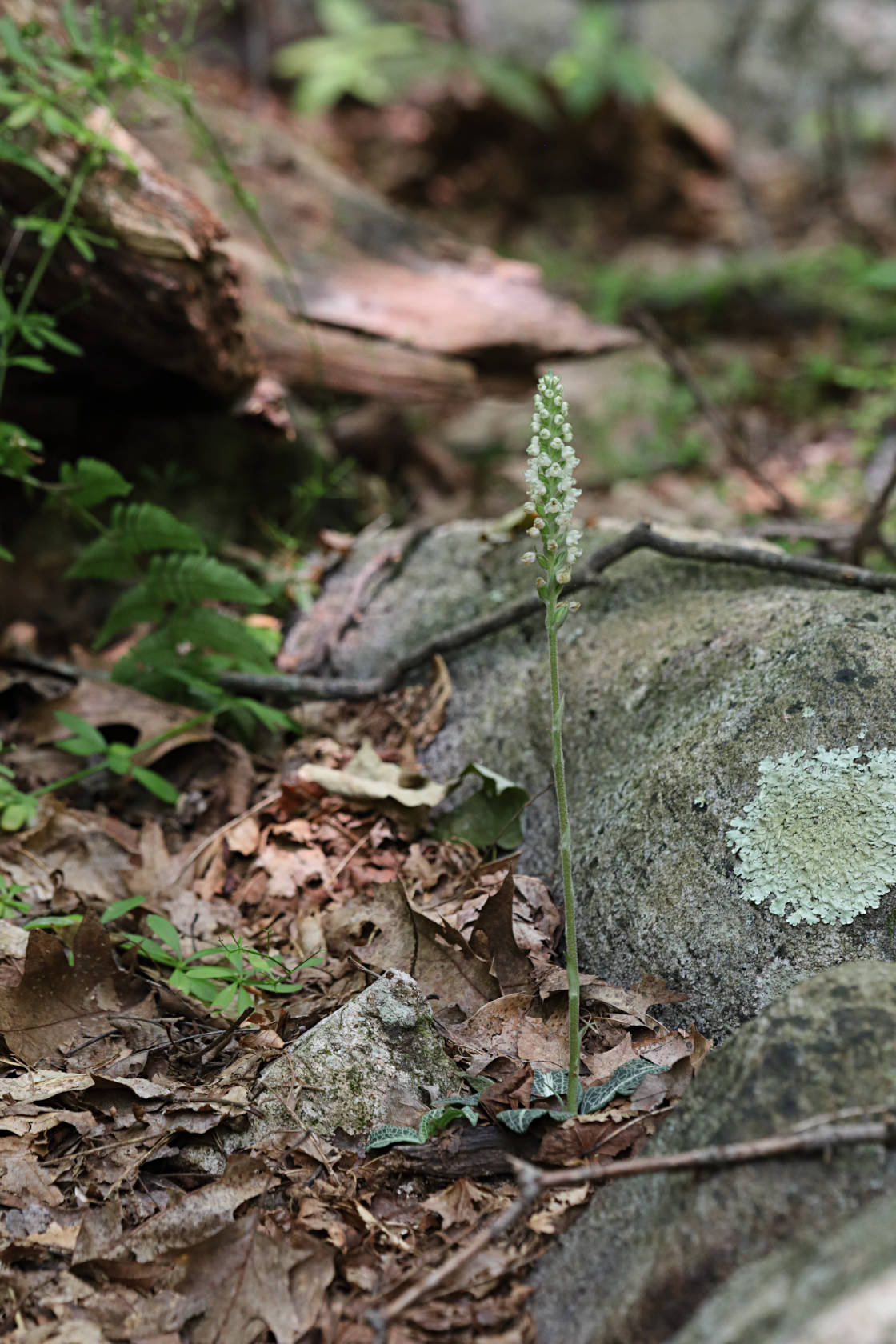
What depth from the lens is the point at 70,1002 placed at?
2240mm

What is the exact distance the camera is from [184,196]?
3.63 meters

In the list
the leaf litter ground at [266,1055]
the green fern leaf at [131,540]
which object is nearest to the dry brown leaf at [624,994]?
the leaf litter ground at [266,1055]

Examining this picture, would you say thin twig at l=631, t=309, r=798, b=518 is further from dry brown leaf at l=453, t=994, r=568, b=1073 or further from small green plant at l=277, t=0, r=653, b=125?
small green plant at l=277, t=0, r=653, b=125

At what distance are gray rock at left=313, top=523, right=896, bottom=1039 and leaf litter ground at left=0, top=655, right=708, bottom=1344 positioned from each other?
133 mm

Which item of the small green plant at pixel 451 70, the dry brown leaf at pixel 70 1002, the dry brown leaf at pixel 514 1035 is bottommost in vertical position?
the dry brown leaf at pixel 70 1002

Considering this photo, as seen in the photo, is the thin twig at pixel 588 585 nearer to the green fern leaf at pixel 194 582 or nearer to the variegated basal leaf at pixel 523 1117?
the green fern leaf at pixel 194 582

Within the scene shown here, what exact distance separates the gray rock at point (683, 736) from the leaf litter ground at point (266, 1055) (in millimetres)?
133

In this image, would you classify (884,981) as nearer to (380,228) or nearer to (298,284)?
(298,284)

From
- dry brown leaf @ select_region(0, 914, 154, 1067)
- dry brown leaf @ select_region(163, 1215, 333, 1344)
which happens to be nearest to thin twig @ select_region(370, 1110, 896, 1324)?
dry brown leaf @ select_region(163, 1215, 333, 1344)

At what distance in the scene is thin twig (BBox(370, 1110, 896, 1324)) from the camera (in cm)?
137

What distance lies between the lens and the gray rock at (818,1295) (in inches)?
43.5

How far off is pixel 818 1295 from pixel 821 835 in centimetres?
108

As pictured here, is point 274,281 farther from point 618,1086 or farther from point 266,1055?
point 618,1086

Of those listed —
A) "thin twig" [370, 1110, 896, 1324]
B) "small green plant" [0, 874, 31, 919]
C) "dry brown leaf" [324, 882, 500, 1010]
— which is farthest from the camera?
"small green plant" [0, 874, 31, 919]
